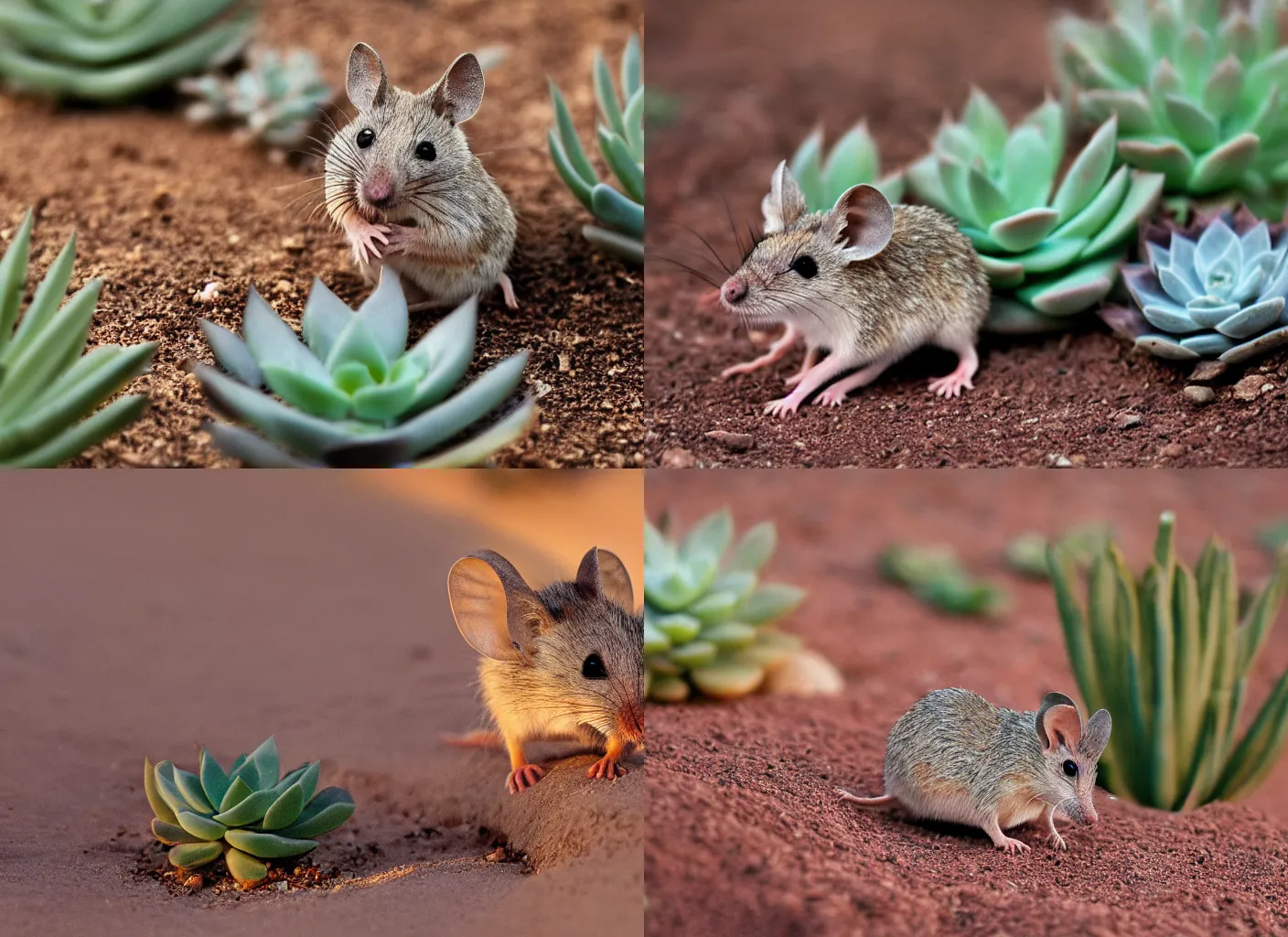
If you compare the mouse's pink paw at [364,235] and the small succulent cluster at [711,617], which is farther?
the small succulent cluster at [711,617]

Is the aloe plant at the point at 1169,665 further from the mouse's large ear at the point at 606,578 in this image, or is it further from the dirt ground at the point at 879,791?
the mouse's large ear at the point at 606,578

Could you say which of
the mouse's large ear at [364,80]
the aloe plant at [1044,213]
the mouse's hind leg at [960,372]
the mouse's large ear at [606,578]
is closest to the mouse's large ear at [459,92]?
the mouse's large ear at [364,80]

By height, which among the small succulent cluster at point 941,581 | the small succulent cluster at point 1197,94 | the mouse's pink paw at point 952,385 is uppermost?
the small succulent cluster at point 1197,94

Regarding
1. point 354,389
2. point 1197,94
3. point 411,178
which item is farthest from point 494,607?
point 1197,94

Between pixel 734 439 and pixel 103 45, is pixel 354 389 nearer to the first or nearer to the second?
pixel 734 439

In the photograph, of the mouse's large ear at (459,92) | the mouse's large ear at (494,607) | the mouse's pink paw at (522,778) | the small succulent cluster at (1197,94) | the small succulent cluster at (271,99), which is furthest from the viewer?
the small succulent cluster at (271,99)

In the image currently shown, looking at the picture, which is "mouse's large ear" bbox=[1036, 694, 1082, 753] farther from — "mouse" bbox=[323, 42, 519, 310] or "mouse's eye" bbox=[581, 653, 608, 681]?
"mouse" bbox=[323, 42, 519, 310]
